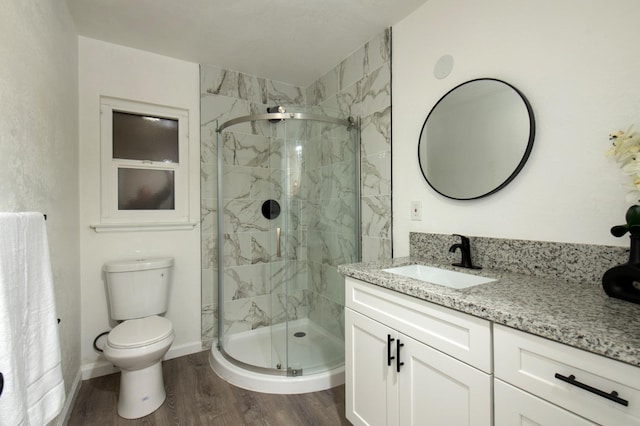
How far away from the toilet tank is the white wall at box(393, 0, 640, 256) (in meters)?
1.97

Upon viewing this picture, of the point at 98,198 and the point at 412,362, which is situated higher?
the point at 98,198

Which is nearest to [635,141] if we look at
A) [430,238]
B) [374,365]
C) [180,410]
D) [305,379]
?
[430,238]

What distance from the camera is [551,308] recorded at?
838 millimetres

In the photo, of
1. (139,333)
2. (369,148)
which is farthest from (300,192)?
(139,333)

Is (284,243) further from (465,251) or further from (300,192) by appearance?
(465,251)

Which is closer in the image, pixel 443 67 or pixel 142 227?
pixel 443 67

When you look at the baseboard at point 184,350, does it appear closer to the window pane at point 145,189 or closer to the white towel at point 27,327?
the window pane at point 145,189

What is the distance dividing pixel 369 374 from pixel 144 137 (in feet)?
7.67

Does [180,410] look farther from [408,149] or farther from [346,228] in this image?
[408,149]

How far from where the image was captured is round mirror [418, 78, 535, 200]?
1326mm

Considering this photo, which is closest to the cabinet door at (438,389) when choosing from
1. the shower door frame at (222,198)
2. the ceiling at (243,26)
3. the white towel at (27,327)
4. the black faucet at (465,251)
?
the black faucet at (465,251)

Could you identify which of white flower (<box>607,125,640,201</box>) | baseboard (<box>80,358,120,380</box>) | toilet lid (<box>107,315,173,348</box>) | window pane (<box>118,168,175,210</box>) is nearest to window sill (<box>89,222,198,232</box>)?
window pane (<box>118,168,175,210</box>)

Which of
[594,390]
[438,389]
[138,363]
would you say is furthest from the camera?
[138,363]

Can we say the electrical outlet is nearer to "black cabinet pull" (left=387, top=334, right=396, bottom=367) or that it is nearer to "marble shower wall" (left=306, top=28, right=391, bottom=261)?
"marble shower wall" (left=306, top=28, right=391, bottom=261)
